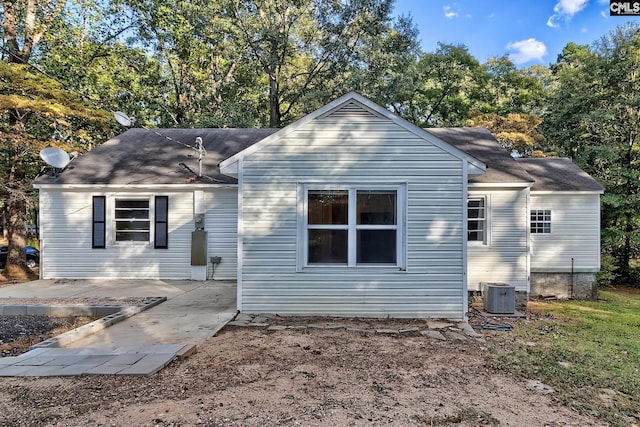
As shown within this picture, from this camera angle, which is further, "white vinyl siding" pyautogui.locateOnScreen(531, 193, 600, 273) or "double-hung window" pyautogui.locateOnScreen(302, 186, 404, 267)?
"white vinyl siding" pyautogui.locateOnScreen(531, 193, 600, 273)

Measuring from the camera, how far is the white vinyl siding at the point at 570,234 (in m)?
10.7

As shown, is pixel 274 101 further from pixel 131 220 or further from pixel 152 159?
pixel 131 220

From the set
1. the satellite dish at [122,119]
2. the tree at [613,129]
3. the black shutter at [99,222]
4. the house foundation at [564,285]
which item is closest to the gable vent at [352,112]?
the satellite dish at [122,119]

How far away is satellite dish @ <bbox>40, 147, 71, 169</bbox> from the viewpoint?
31.5 feet

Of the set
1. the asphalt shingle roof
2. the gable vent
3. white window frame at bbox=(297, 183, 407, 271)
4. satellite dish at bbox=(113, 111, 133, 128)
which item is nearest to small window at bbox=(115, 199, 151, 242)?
the asphalt shingle roof

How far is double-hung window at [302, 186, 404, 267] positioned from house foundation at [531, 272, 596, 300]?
6.39m

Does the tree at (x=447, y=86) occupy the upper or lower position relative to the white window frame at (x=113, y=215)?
upper

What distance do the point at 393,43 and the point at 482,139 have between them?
35.0ft

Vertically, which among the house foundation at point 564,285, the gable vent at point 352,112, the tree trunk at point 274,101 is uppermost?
the tree trunk at point 274,101

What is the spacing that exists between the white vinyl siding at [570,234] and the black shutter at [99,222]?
12.5 meters

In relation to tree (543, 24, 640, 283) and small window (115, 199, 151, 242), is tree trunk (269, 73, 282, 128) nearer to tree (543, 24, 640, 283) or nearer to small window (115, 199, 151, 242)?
small window (115, 199, 151, 242)

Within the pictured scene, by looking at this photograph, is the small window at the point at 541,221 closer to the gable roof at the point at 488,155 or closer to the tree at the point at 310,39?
the gable roof at the point at 488,155

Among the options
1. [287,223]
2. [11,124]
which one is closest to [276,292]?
[287,223]

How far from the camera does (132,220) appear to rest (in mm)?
10547
